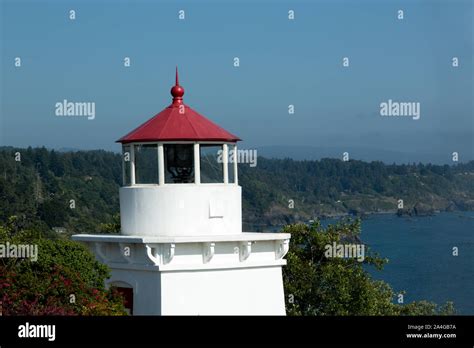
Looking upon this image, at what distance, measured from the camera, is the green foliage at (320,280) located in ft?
81.3

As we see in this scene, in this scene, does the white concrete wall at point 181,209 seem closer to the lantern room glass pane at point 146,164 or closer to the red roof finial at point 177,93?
the lantern room glass pane at point 146,164

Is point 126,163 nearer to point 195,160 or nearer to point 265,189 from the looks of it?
point 195,160

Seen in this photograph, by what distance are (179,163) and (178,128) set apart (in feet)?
1.86

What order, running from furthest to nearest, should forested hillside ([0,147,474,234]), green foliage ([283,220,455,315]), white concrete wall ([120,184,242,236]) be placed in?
forested hillside ([0,147,474,234]) → green foliage ([283,220,455,315]) → white concrete wall ([120,184,242,236])

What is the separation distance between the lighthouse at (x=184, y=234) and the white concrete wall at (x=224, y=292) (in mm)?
16

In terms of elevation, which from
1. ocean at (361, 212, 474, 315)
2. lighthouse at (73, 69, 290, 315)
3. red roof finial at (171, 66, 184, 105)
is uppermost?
red roof finial at (171, 66, 184, 105)

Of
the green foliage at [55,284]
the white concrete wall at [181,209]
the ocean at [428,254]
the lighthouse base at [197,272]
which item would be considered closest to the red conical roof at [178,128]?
the white concrete wall at [181,209]

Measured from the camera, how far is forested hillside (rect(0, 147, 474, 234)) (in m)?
64.4

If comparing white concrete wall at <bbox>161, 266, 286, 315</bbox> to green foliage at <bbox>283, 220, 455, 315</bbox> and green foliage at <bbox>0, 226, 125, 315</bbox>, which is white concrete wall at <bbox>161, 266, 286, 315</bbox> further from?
green foliage at <bbox>283, 220, 455, 315</bbox>

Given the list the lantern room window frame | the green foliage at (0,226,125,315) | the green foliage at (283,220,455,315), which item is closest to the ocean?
the green foliage at (283,220,455,315)

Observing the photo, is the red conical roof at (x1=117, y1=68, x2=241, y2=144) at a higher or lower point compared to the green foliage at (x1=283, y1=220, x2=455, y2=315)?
higher

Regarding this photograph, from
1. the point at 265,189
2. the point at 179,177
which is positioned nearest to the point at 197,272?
the point at 179,177
